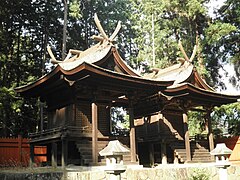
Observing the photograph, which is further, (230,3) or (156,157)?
(230,3)

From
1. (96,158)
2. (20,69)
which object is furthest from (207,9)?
(96,158)

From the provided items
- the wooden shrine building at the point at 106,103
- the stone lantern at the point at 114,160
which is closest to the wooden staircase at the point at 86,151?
the wooden shrine building at the point at 106,103

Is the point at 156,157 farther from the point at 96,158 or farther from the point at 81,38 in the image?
the point at 81,38

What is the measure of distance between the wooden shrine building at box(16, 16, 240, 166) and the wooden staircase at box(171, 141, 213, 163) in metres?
0.06

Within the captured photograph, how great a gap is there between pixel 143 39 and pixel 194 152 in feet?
47.3

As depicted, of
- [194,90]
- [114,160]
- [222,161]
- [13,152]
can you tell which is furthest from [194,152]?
[114,160]

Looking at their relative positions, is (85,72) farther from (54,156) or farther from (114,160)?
(114,160)

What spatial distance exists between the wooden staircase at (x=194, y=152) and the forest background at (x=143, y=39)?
607 centimetres

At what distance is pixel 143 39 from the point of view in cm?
2920

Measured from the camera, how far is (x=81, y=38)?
100 ft

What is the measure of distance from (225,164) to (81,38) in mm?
23207

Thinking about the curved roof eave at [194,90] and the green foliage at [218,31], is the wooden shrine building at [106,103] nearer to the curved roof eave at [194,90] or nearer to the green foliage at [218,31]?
the curved roof eave at [194,90]

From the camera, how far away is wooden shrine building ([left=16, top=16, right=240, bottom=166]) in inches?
504

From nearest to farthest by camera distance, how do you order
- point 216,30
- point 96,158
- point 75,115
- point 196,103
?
point 96,158 < point 75,115 < point 196,103 < point 216,30
